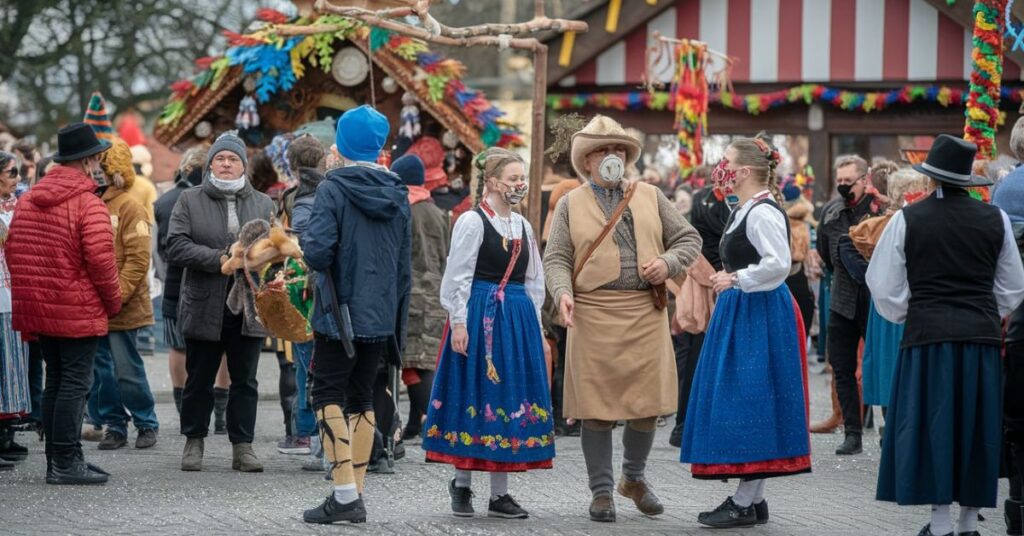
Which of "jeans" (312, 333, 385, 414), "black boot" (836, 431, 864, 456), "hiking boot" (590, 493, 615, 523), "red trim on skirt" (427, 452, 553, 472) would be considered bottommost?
"black boot" (836, 431, 864, 456)

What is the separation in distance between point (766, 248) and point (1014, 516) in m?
1.78

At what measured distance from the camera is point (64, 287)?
28.2 feet

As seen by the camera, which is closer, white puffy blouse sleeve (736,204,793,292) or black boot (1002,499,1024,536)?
white puffy blouse sleeve (736,204,793,292)

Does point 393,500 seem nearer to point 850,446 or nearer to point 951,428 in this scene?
point 951,428

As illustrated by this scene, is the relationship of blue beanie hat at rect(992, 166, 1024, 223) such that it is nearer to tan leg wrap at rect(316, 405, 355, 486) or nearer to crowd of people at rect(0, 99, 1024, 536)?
crowd of people at rect(0, 99, 1024, 536)

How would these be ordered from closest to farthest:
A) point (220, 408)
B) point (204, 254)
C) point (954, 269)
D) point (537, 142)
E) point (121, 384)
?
point (954, 269), point (204, 254), point (121, 384), point (220, 408), point (537, 142)

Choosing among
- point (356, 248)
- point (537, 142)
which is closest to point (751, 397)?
point (356, 248)

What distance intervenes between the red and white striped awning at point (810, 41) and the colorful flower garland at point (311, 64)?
375 centimetres

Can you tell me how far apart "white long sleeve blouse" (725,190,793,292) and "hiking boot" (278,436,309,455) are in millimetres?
3605

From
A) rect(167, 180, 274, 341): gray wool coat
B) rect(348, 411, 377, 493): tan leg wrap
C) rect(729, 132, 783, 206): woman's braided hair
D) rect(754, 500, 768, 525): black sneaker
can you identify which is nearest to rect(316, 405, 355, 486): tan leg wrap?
rect(348, 411, 377, 493): tan leg wrap

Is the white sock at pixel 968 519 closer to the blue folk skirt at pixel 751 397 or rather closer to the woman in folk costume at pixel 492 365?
the blue folk skirt at pixel 751 397

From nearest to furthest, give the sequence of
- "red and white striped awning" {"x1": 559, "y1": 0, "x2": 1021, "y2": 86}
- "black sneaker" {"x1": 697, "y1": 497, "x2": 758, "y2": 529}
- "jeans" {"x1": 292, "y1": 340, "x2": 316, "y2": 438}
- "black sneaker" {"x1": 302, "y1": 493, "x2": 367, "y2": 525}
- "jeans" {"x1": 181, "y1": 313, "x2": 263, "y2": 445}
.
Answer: "black sneaker" {"x1": 302, "y1": 493, "x2": 367, "y2": 525} → "black sneaker" {"x1": 697, "y1": 497, "x2": 758, "y2": 529} → "jeans" {"x1": 181, "y1": 313, "x2": 263, "y2": 445} → "jeans" {"x1": 292, "y1": 340, "x2": 316, "y2": 438} → "red and white striped awning" {"x1": 559, "y1": 0, "x2": 1021, "y2": 86}

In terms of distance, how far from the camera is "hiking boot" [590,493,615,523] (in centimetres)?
754

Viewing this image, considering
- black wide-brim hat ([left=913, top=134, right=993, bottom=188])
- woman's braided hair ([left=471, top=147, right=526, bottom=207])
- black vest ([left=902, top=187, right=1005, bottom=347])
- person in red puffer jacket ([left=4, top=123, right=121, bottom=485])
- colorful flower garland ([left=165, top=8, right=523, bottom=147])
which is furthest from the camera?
colorful flower garland ([left=165, top=8, right=523, bottom=147])
